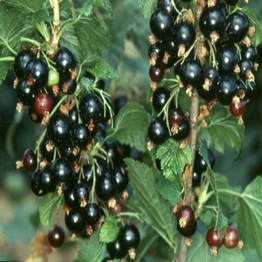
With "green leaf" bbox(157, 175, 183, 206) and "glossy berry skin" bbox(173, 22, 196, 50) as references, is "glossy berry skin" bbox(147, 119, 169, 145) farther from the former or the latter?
"glossy berry skin" bbox(173, 22, 196, 50)

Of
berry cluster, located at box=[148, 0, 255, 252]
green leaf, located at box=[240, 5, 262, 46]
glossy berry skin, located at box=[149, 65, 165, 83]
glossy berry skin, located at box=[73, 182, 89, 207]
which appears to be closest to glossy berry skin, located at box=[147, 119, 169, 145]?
berry cluster, located at box=[148, 0, 255, 252]

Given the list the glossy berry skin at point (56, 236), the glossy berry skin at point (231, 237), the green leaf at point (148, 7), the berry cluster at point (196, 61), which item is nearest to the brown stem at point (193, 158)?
the berry cluster at point (196, 61)

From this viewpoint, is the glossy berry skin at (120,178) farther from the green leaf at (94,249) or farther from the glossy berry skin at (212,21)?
the glossy berry skin at (212,21)

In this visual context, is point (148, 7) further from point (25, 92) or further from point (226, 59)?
point (25, 92)

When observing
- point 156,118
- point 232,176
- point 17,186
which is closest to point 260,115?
point 232,176

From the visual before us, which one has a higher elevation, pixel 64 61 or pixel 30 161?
pixel 64 61

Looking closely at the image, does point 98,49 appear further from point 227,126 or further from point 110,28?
point 110,28

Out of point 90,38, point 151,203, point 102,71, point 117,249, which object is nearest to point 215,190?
point 151,203
